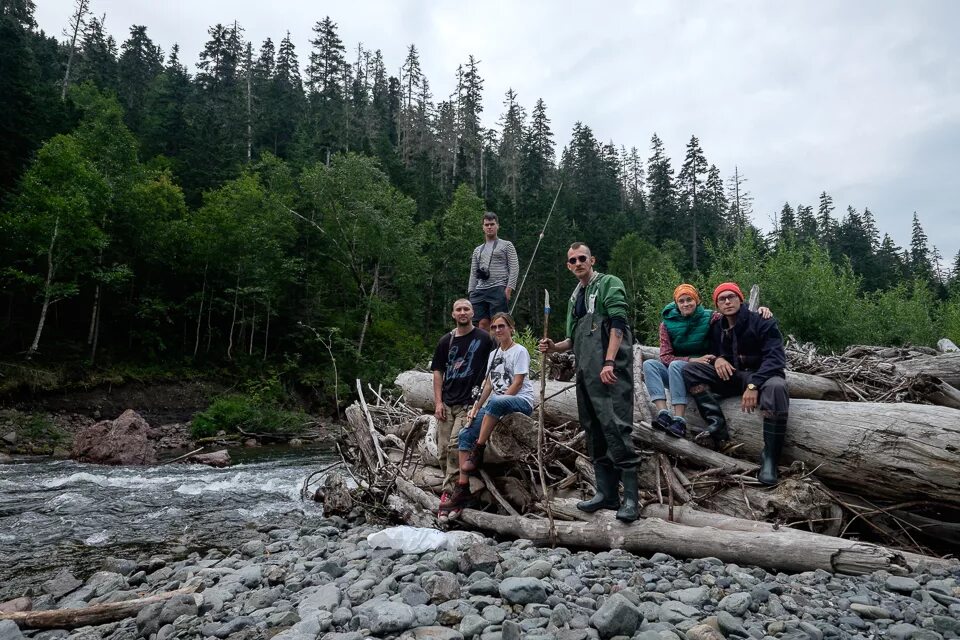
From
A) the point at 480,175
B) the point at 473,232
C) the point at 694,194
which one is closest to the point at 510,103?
the point at 480,175

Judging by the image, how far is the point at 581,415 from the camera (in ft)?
16.7

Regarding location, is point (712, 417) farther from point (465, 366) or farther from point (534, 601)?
point (534, 601)

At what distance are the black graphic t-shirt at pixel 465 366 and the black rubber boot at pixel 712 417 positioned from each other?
2.30m

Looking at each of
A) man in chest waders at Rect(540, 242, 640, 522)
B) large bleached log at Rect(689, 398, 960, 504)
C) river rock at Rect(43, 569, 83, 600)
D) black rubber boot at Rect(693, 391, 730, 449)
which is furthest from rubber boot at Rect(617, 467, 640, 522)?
river rock at Rect(43, 569, 83, 600)

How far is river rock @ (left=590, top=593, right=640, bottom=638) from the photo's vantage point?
291cm

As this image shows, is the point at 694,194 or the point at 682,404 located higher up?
the point at 694,194

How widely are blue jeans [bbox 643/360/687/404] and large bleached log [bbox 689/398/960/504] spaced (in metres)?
0.60

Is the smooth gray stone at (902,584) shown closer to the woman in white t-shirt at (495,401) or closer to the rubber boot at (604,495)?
the rubber boot at (604,495)

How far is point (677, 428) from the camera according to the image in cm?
546

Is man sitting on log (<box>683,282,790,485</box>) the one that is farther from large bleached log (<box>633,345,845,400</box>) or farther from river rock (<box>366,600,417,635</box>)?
river rock (<box>366,600,417,635</box>)

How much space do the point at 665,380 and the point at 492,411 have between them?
77.2 inches

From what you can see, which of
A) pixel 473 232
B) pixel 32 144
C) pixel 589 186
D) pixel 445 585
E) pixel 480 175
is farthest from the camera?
pixel 589 186

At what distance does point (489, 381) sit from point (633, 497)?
6.09ft

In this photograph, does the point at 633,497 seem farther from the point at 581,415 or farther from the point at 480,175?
the point at 480,175
